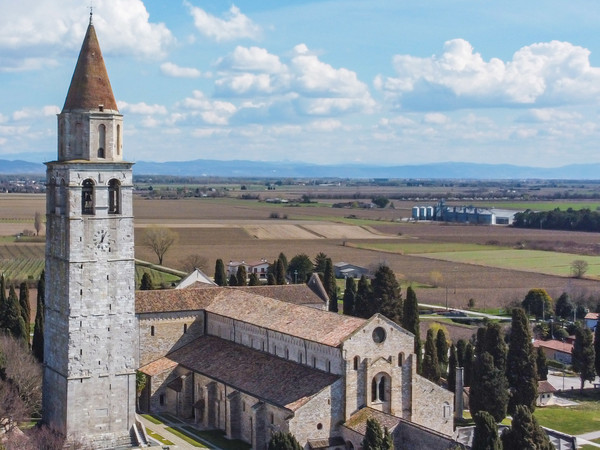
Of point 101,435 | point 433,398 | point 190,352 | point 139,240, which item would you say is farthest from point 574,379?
point 139,240

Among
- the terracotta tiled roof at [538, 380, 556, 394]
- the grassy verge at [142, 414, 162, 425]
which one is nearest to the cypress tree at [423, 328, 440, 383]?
the terracotta tiled roof at [538, 380, 556, 394]

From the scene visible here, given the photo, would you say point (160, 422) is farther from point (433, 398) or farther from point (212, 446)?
point (433, 398)

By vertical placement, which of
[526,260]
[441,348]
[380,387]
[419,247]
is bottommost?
[441,348]

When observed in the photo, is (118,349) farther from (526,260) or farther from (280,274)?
(526,260)

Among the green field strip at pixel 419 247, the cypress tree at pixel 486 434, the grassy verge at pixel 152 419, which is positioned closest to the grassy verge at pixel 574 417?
the cypress tree at pixel 486 434

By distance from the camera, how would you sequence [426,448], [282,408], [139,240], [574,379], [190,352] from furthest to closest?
1. [139,240]
2. [574,379]
3. [190,352]
4. [282,408]
5. [426,448]

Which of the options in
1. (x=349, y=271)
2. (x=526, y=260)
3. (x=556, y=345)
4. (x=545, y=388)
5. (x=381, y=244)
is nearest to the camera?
(x=545, y=388)

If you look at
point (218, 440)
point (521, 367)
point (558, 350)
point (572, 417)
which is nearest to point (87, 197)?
point (218, 440)

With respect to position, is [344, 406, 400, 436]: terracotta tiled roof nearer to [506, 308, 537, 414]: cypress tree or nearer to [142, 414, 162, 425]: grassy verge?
[142, 414, 162, 425]: grassy verge
